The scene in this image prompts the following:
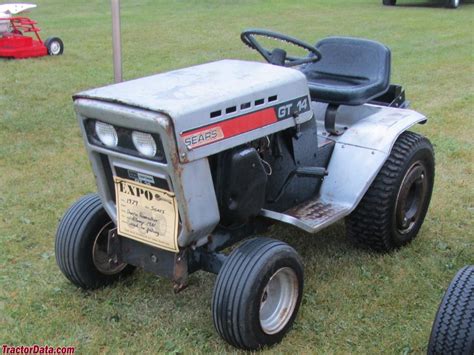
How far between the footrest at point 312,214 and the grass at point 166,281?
39 centimetres

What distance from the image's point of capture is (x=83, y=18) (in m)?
14.9

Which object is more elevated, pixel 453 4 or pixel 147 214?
pixel 147 214

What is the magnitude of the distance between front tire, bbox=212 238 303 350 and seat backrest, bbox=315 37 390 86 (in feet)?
4.56

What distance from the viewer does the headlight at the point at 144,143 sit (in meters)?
2.64

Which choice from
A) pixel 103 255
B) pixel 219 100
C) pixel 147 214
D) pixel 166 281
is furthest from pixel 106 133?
pixel 166 281

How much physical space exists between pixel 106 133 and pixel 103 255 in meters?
0.85

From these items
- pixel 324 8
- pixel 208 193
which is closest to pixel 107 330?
pixel 208 193

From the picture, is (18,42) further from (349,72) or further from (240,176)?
(240,176)

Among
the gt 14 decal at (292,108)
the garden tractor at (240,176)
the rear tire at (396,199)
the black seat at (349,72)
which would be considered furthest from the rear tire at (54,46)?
the gt 14 decal at (292,108)

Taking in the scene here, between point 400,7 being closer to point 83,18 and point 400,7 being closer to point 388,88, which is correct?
point 83,18

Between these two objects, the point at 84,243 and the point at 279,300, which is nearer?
the point at 279,300

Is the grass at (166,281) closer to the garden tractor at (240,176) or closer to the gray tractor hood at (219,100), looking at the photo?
the garden tractor at (240,176)

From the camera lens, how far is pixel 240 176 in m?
2.91

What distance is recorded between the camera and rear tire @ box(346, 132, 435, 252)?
3.58 m
